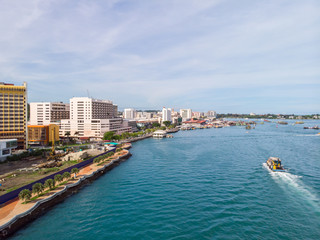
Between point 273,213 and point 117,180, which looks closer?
point 273,213

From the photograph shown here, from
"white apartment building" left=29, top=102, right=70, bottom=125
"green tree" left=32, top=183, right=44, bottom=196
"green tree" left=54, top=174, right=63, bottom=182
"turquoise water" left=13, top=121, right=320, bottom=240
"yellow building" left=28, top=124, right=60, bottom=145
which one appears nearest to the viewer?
"turquoise water" left=13, top=121, right=320, bottom=240

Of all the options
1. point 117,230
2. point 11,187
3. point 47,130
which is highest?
point 47,130

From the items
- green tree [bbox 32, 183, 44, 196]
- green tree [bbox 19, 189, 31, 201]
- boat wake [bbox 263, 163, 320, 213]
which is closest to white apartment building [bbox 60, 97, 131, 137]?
green tree [bbox 32, 183, 44, 196]

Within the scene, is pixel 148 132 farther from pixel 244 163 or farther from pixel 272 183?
pixel 272 183

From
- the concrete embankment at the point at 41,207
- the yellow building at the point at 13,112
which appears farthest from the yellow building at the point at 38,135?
the concrete embankment at the point at 41,207

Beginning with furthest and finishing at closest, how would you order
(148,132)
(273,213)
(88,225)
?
(148,132), (273,213), (88,225)

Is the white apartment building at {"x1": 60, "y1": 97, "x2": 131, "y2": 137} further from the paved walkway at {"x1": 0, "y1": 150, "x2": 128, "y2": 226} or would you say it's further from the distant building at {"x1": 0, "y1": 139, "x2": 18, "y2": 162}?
the paved walkway at {"x1": 0, "y1": 150, "x2": 128, "y2": 226}

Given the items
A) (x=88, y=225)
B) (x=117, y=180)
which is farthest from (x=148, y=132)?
(x=88, y=225)

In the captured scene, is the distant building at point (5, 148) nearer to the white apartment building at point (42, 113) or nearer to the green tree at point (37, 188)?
the green tree at point (37, 188)
